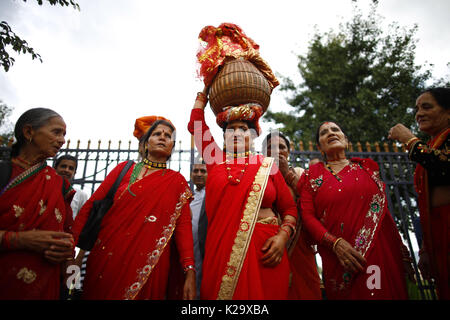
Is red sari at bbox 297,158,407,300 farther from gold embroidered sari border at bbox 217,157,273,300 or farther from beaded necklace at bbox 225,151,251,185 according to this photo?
beaded necklace at bbox 225,151,251,185

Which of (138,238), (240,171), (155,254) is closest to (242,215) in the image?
(240,171)

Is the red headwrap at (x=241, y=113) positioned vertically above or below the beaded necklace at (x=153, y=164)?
above

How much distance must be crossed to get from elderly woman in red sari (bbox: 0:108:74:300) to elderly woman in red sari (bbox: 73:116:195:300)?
27 centimetres

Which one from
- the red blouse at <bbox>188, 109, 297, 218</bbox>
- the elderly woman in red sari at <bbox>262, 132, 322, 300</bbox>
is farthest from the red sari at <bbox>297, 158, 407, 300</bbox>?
the red blouse at <bbox>188, 109, 297, 218</bbox>

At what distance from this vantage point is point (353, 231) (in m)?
2.33

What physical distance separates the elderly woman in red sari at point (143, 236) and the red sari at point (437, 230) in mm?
1961

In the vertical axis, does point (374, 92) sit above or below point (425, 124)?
above

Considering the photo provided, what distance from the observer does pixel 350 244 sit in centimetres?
229

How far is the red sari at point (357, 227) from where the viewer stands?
2.18 meters

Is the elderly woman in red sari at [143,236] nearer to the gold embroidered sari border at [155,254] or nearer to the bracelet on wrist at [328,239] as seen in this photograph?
the gold embroidered sari border at [155,254]

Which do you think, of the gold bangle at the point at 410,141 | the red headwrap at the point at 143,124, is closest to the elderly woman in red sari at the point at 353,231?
the gold bangle at the point at 410,141
